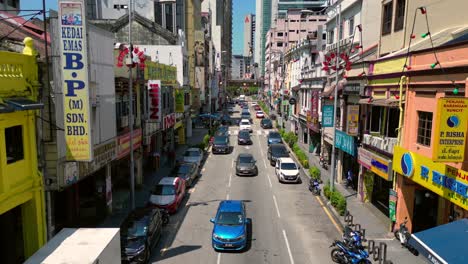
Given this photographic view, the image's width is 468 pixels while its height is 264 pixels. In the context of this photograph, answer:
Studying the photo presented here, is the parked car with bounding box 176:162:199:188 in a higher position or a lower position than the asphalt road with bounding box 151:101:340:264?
higher

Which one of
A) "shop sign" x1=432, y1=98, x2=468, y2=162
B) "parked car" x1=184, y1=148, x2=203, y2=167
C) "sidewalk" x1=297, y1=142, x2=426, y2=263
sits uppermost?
"shop sign" x1=432, y1=98, x2=468, y2=162

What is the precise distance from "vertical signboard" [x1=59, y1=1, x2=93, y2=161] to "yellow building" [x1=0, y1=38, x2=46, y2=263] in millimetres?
1128

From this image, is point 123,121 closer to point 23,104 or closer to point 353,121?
point 23,104

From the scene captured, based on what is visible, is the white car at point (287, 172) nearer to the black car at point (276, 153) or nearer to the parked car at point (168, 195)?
the black car at point (276, 153)

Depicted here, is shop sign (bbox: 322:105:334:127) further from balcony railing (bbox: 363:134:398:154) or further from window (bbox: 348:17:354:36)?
window (bbox: 348:17:354:36)

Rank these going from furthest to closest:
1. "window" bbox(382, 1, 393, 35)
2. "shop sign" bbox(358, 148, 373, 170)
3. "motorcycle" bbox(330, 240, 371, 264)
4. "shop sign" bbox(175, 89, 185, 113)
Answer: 1. "shop sign" bbox(175, 89, 185, 113)
2. "window" bbox(382, 1, 393, 35)
3. "shop sign" bbox(358, 148, 373, 170)
4. "motorcycle" bbox(330, 240, 371, 264)

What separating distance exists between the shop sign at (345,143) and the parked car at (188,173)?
1131cm

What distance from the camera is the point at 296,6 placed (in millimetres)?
166000

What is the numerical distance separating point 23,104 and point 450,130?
1475 cm

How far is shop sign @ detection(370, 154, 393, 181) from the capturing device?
19.1 metres

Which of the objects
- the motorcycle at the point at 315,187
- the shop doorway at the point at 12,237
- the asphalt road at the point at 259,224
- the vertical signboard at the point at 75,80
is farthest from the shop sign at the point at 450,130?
the shop doorway at the point at 12,237

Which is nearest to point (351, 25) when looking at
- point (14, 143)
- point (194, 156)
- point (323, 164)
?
point (323, 164)

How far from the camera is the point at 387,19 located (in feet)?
76.6

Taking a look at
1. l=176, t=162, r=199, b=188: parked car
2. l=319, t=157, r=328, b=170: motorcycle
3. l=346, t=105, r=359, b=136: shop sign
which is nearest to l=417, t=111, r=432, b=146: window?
l=346, t=105, r=359, b=136: shop sign
